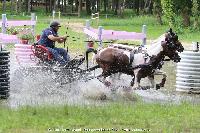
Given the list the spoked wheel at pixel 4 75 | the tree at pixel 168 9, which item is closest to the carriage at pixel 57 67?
the spoked wheel at pixel 4 75

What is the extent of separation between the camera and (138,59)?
14.9 meters

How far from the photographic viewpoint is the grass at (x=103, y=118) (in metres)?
10.3

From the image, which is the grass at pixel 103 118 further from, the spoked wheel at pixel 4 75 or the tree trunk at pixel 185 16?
the tree trunk at pixel 185 16

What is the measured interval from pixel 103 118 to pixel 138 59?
405cm

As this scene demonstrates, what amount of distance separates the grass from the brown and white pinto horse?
207cm

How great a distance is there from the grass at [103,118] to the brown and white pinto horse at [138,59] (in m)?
2.07

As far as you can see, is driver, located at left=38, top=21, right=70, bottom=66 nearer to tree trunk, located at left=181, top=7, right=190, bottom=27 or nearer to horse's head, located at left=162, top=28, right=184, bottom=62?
horse's head, located at left=162, top=28, right=184, bottom=62

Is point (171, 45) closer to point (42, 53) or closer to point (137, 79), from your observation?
point (137, 79)

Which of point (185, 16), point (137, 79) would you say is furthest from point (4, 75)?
point (185, 16)

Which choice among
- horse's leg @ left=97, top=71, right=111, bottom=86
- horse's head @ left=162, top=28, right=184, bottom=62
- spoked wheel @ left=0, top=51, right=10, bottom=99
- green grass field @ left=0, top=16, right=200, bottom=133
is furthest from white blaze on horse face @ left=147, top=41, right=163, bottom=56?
spoked wheel @ left=0, top=51, right=10, bottom=99

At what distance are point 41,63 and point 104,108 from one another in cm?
377

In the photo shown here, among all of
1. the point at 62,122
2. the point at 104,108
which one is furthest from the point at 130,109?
the point at 62,122

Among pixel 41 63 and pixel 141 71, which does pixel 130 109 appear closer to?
pixel 141 71

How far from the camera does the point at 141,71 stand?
48.5 feet
